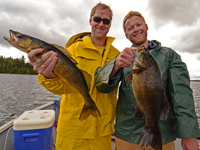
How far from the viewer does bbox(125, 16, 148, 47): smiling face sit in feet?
10.2

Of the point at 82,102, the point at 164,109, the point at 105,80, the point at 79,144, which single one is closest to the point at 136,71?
the point at 105,80

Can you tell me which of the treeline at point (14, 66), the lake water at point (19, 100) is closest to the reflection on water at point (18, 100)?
the lake water at point (19, 100)

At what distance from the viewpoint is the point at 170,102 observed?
242 centimetres

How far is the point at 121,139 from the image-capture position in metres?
2.57

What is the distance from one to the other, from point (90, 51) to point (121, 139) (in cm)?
208

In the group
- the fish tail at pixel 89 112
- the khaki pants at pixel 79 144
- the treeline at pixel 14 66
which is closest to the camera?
the fish tail at pixel 89 112

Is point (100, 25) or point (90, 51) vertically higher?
point (100, 25)

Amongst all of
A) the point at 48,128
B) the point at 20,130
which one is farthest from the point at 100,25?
the point at 20,130

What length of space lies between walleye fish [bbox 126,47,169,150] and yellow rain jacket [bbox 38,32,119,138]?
3.48ft

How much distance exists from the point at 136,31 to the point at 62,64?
6.50 ft

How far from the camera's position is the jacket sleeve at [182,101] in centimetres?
209

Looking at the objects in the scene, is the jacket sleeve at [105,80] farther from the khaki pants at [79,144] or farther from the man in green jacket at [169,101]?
the khaki pants at [79,144]

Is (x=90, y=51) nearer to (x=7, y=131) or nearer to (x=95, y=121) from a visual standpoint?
(x=95, y=121)

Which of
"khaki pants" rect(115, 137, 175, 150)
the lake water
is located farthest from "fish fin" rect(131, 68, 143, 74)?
the lake water
